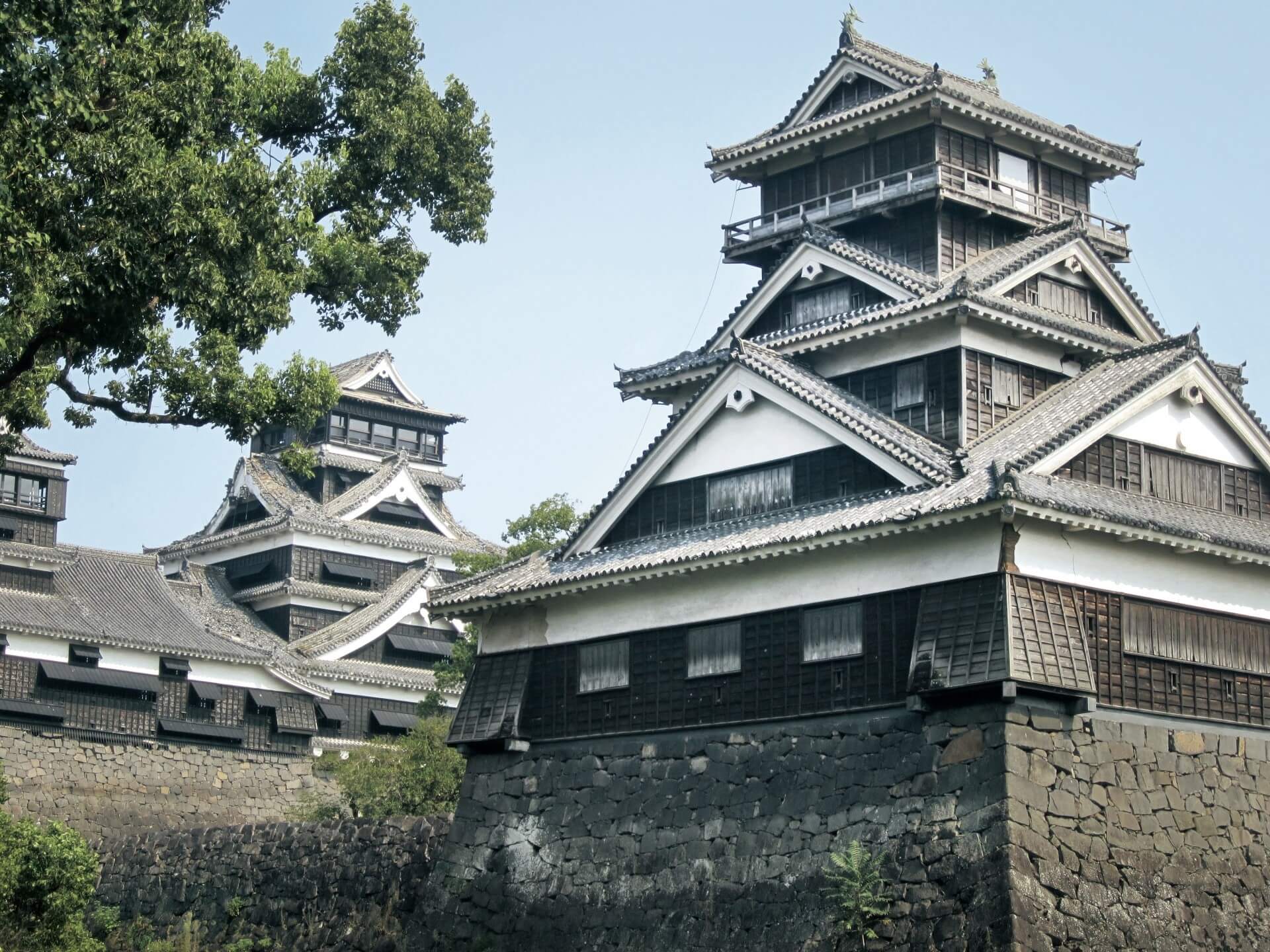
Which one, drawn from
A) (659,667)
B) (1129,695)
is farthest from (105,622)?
(1129,695)

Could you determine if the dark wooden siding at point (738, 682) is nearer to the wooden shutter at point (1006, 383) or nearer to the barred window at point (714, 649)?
the barred window at point (714, 649)

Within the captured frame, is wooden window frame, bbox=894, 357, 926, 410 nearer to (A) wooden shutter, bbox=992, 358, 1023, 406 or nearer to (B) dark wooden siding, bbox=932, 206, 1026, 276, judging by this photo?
(A) wooden shutter, bbox=992, 358, 1023, 406

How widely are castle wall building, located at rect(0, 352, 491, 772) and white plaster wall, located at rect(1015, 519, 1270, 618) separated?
24.5 metres

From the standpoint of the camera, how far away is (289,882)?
37.1 meters

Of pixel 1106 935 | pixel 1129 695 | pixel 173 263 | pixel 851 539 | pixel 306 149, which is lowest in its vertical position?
pixel 1106 935

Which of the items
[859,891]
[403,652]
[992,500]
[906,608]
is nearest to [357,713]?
[403,652]

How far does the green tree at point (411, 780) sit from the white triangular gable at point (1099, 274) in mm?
18977

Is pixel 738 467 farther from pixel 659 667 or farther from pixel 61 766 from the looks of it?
pixel 61 766

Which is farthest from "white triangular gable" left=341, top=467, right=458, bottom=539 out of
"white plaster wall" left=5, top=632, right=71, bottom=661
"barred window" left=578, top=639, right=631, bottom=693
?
"barred window" left=578, top=639, right=631, bottom=693

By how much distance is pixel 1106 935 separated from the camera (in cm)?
2638

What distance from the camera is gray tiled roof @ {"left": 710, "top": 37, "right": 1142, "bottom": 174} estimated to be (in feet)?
120

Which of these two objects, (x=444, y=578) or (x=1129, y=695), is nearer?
(x=1129, y=695)

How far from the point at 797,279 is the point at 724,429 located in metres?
4.82

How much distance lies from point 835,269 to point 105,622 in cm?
2754
